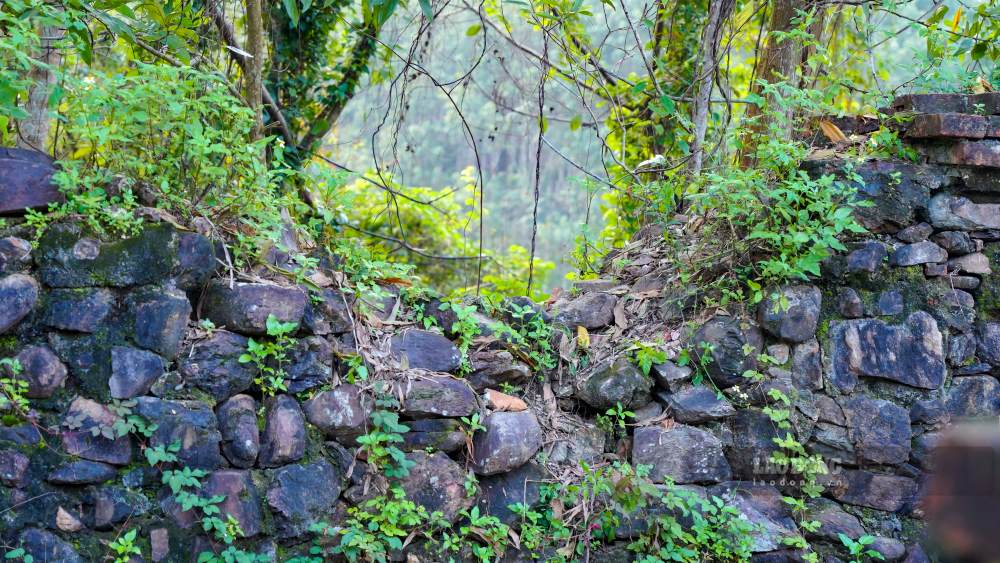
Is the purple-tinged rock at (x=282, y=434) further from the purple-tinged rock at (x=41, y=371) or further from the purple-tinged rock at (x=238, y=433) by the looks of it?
the purple-tinged rock at (x=41, y=371)

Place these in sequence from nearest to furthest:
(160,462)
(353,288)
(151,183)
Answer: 1. (160,462)
2. (151,183)
3. (353,288)

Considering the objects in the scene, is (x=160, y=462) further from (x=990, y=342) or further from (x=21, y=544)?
(x=990, y=342)

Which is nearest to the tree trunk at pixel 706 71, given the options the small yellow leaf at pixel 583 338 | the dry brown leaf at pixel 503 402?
the small yellow leaf at pixel 583 338

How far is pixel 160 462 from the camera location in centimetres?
307

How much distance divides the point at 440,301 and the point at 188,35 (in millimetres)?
1772

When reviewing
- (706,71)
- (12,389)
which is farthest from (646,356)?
(12,389)

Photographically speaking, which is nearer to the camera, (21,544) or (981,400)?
(21,544)

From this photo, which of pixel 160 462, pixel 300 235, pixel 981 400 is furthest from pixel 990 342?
pixel 160 462

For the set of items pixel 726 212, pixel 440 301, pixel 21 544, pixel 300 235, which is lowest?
pixel 21 544

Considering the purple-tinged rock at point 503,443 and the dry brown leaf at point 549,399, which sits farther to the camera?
the dry brown leaf at point 549,399

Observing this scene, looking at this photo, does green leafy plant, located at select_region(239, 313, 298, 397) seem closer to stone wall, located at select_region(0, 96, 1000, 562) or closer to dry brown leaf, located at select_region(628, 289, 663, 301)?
stone wall, located at select_region(0, 96, 1000, 562)

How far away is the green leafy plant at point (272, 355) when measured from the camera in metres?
3.29

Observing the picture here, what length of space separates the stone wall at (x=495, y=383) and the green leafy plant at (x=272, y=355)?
0.04 m

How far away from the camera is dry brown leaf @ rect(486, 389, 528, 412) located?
3.67 metres
